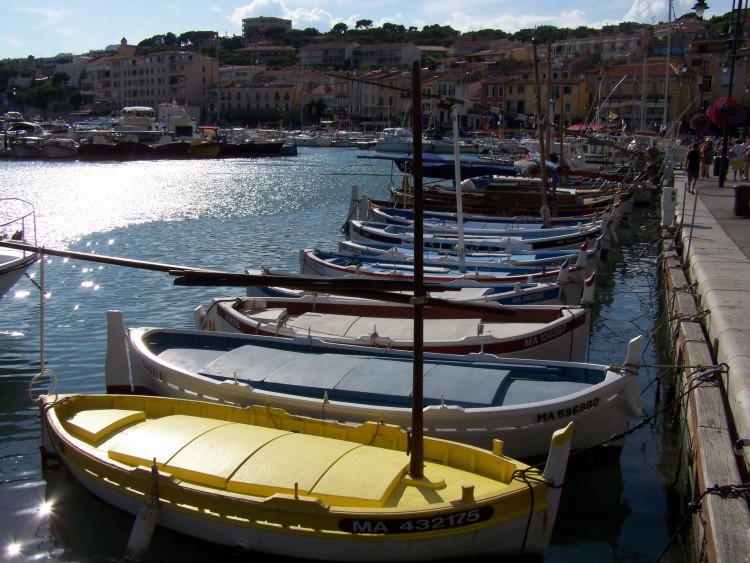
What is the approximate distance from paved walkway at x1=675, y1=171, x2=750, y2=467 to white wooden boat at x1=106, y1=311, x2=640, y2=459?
1.23 meters

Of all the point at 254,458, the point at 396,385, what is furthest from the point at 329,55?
the point at 254,458

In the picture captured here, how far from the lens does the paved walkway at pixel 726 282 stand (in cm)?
838

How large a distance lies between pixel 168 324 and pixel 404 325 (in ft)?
24.2

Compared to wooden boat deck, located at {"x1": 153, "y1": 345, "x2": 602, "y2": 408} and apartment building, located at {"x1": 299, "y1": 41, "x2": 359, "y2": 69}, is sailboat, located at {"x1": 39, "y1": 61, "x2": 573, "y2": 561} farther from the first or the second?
apartment building, located at {"x1": 299, "y1": 41, "x2": 359, "y2": 69}

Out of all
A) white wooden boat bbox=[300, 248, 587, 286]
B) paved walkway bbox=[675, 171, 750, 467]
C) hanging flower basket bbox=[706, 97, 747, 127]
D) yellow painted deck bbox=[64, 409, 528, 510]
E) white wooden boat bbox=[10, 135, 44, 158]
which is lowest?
yellow painted deck bbox=[64, 409, 528, 510]

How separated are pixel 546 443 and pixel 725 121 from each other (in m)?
20.4

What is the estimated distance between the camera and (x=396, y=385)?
9664 mm

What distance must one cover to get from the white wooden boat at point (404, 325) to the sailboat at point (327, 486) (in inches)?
140

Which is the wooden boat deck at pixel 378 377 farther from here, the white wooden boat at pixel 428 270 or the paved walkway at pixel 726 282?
the white wooden boat at pixel 428 270

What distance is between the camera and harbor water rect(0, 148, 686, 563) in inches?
340

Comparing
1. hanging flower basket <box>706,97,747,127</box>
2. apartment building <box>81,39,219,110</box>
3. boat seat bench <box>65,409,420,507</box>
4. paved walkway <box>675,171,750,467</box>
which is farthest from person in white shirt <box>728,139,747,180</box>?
apartment building <box>81,39,219,110</box>

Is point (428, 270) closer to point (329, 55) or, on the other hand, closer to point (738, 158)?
point (738, 158)

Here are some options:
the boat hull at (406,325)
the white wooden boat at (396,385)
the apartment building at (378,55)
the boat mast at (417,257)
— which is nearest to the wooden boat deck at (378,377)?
the white wooden boat at (396,385)

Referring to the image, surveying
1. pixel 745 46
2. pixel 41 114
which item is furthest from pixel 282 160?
pixel 41 114
